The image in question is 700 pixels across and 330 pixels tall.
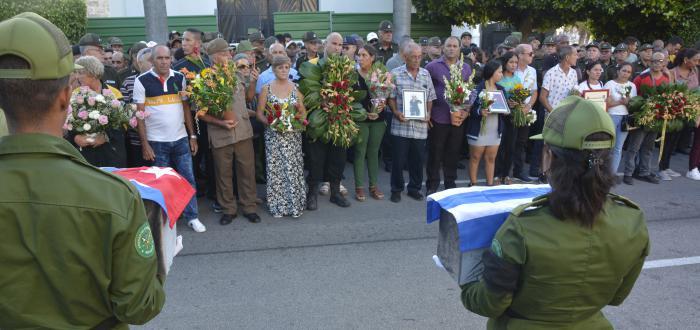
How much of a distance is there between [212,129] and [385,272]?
9.12 feet

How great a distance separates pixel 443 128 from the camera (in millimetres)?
7777

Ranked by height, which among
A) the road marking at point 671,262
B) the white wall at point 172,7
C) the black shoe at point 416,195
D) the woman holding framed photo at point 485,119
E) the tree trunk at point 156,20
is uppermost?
the white wall at point 172,7

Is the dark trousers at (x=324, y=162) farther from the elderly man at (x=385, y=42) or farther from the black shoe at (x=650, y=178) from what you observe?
the black shoe at (x=650, y=178)

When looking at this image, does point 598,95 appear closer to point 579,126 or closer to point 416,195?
point 416,195

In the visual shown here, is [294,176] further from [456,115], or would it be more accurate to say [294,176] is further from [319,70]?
[456,115]

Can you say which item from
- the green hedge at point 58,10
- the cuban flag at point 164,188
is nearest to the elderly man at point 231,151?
the cuban flag at point 164,188

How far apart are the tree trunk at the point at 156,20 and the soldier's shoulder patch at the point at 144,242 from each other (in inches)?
406

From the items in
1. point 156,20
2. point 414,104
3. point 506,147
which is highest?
point 156,20

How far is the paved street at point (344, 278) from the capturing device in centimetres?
441

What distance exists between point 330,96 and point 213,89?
1.43 m

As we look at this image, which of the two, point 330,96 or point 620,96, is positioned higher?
point 330,96

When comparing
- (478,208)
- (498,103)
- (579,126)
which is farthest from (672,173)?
(579,126)

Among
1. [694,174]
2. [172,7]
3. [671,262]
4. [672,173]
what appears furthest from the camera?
[172,7]

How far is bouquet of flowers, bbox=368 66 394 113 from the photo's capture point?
7.16 metres
